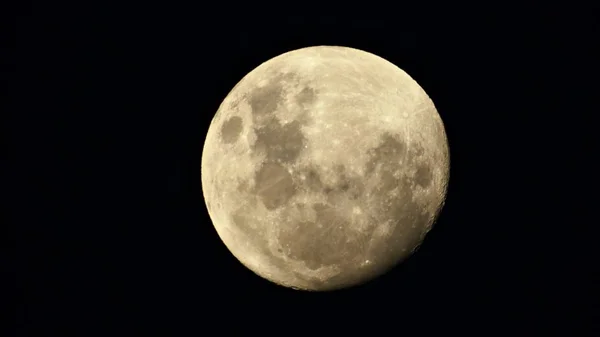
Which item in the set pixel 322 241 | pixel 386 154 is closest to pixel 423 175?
pixel 386 154

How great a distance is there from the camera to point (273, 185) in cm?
322

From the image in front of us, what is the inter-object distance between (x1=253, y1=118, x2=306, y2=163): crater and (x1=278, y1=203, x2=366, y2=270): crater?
405 mm

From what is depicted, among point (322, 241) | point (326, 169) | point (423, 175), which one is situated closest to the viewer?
point (326, 169)

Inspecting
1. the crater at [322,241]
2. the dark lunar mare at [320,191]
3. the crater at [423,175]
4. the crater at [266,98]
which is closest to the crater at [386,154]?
the dark lunar mare at [320,191]

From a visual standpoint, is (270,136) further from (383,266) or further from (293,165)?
(383,266)

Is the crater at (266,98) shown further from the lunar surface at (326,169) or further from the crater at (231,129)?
the crater at (231,129)

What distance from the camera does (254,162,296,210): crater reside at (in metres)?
3.18

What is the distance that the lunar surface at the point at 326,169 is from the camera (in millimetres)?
3160

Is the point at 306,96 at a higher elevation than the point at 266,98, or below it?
below

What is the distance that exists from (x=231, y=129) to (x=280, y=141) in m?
0.49

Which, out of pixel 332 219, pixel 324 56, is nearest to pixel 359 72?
pixel 324 56

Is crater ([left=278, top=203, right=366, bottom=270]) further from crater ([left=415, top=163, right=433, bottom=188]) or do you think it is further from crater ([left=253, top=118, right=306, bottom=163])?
crater ([left=415, top=163, right=433, bottom=188])

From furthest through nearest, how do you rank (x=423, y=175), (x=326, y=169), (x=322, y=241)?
(x=423, y=175)
(x=322, y=241)
(x=326, y=169)

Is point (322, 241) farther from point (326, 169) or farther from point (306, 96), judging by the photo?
point (306, 96)
